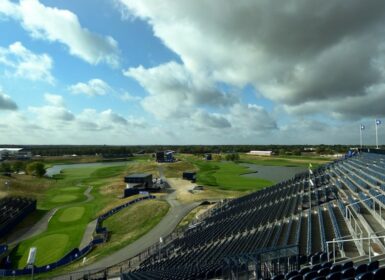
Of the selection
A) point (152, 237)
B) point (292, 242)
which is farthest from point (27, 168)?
point (292, 242)

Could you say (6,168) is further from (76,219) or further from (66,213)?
(76,219)

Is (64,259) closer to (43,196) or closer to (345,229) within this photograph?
(345,229)

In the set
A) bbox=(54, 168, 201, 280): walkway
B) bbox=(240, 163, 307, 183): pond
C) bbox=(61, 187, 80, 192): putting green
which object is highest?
bbox=(240, 163, 307, 183): pond

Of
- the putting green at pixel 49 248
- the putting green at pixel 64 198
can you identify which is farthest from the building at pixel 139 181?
the putting green at pixel 49 248

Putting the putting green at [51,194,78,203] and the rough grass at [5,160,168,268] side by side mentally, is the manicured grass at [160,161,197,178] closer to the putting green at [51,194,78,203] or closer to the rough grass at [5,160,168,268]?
the rough grass at [5,160,168,268]

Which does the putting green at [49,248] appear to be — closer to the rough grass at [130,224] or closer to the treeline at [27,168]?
the rough grass at [130,224]

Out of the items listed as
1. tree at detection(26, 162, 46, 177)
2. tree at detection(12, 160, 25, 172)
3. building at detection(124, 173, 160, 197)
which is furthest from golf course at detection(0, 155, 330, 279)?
tree at detection(12, 160, 25, 172)

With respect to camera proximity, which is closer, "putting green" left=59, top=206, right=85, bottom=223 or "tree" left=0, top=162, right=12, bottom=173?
"putting green" left=59, top=206, right=85, bottom=223
